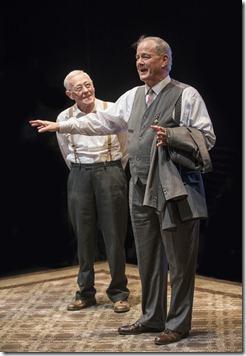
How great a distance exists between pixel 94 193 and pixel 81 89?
0.68 metres

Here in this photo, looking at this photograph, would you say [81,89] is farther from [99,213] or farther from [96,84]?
[96,84]

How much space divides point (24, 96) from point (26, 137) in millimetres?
318

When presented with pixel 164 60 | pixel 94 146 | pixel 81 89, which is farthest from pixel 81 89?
pixel 164 60

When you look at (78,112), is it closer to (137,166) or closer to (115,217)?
(115,217)

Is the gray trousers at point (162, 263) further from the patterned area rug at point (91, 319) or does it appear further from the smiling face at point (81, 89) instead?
the smiling face at point (81, 89)

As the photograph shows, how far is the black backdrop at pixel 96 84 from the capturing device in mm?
6031

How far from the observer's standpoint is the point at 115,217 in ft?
18.6

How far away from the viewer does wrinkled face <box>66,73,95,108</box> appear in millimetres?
5523

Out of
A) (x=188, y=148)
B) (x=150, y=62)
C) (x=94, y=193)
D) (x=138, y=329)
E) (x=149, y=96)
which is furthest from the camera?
(x=94, y=193)

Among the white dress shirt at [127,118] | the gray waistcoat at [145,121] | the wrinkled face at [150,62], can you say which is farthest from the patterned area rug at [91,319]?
the wrinkled face at [150,62]

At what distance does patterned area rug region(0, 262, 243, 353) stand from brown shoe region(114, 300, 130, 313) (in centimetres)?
4

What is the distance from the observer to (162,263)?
483cm

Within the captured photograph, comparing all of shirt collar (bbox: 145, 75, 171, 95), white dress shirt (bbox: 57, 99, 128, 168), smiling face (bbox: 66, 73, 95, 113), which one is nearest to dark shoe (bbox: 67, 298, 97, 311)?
white dress shirt (bbox: 57, 99, 128, 168)

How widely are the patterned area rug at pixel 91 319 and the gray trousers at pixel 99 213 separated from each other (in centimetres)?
18
